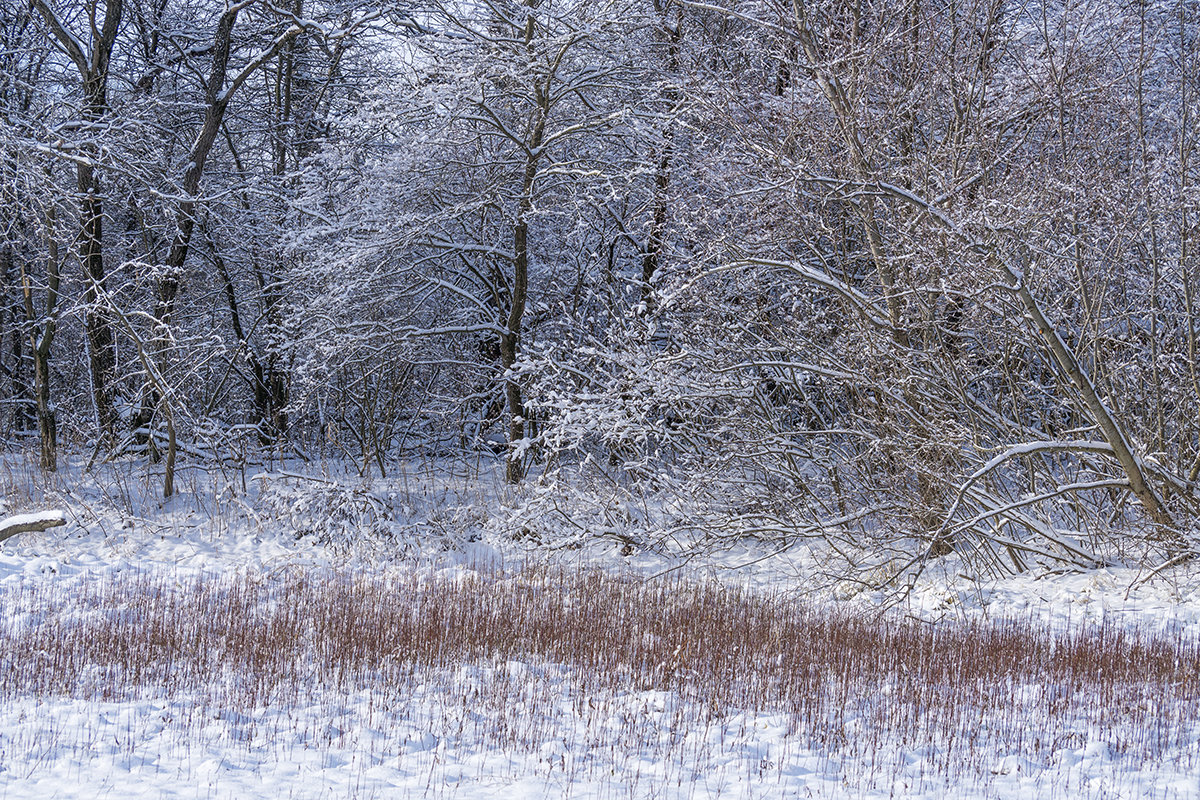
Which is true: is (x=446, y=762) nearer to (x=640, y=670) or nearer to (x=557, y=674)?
(x=557, y=674)

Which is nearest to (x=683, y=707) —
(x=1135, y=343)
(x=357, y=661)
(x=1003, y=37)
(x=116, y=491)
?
(x=357, y=661)

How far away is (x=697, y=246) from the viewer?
1228cm

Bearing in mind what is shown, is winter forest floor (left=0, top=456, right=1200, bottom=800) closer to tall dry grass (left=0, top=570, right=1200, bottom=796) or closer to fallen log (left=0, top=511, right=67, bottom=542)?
tall dry grass (left=0, top=570, right=1200, bottom=796)

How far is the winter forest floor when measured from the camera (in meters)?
4.93

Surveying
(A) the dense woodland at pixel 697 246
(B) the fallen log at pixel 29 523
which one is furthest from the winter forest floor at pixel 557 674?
(A) the dense woodland at pixel 697 246

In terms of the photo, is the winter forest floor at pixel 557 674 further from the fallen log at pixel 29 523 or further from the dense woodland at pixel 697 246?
the dense woodland at pixel 697 246

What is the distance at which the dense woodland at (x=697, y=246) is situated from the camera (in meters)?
9.92

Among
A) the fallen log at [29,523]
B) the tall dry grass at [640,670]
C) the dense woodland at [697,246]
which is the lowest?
the tall dry grass at [640,670]

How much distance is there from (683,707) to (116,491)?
33.0 ft

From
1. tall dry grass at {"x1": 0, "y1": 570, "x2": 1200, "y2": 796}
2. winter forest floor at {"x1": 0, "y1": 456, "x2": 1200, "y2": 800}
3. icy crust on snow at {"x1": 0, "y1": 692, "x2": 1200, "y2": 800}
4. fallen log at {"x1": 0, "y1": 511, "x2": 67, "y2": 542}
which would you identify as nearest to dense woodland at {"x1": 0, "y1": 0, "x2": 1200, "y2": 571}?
winter forest floor at {"x1": 0, "y1": 456, "x2": 1200, "y2": 800}

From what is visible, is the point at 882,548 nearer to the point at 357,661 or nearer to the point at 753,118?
the point at 753,118

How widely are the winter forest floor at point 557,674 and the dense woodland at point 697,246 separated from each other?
1222 millimetres

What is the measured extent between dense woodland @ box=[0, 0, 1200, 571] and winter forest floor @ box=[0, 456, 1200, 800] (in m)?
1.22

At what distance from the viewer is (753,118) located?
11.3 metres
